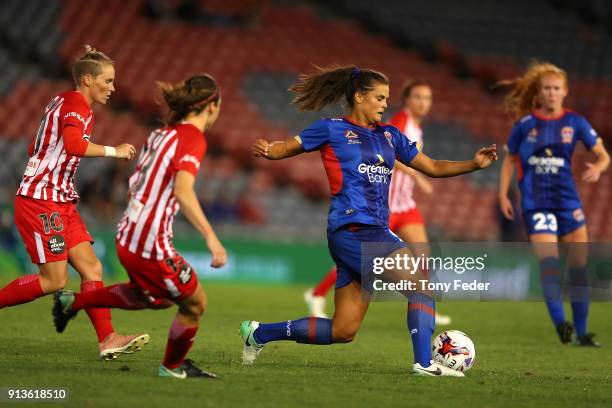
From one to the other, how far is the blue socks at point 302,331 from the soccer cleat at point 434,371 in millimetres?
618

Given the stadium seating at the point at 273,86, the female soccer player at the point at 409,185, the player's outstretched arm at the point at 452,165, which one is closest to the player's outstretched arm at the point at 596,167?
the female soccer player at the point at 409,185

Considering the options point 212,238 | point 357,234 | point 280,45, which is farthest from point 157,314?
point 280,45

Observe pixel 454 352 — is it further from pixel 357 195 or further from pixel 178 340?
pixel 178 340

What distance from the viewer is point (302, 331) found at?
7.23 m

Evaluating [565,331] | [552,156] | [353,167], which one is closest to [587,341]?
[565,331]

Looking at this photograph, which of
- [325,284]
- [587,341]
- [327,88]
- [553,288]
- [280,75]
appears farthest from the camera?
[280,75]

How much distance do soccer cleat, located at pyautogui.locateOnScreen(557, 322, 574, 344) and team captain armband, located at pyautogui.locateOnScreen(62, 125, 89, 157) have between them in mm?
5033

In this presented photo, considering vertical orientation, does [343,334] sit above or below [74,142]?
below

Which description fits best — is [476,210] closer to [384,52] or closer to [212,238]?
[384,52]

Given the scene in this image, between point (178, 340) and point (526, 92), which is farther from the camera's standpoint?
point (526, 92)

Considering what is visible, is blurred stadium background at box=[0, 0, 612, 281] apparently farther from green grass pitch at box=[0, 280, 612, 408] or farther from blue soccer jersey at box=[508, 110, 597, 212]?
blue soccer jersey at box=[508, 110, 597, 212]

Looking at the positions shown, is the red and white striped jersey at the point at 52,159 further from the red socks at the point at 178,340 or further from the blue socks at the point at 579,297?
the blue socks at the point at 579,297

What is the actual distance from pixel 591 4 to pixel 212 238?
25.6m

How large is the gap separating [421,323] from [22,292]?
9.26 ft
